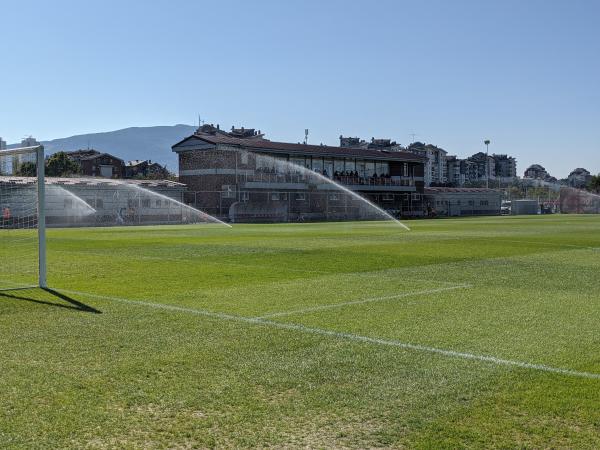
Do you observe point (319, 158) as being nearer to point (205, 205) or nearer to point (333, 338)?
point (205, 205)

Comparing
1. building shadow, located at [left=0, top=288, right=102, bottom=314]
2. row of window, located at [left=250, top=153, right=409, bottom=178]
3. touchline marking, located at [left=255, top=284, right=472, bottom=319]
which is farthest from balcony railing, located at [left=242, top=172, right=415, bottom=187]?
touchline marking, located at [left=255, top=284, right=472, bottom=319]

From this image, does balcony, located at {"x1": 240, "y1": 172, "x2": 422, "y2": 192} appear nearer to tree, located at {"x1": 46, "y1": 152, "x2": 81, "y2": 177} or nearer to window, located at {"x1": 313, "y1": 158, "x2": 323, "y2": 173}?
window, located at {"x1": 313, "y1": 158, "x2": 323, "y2": 173}

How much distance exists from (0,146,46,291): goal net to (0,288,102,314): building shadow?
2.25ft

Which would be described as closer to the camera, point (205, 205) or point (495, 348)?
point (495, 348)

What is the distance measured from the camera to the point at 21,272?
1608 centimetres

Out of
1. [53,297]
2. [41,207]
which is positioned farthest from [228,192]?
[53,297]

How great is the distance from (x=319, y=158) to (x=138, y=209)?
29.2 metres

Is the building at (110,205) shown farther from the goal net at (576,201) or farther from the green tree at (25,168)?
the goal net at (576,201)

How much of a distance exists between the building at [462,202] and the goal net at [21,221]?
223 ft

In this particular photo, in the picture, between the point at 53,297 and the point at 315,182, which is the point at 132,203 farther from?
the point at 53,297

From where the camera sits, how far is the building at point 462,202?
98.6m

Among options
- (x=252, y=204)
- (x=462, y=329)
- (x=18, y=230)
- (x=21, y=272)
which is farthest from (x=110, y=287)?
(x=252, y=204)

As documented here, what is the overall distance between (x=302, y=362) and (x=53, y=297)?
6.36 meters

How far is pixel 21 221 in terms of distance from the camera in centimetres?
3100
